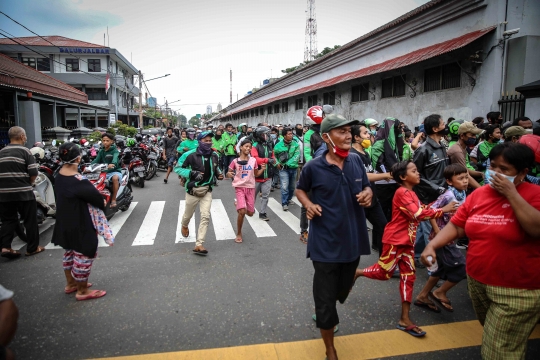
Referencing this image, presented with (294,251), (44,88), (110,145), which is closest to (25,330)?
(294,251)

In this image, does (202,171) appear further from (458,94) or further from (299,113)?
(299,113)

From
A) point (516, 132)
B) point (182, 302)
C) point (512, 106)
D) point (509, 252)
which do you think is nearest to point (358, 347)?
point (509, 252)

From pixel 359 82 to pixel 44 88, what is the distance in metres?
16.2

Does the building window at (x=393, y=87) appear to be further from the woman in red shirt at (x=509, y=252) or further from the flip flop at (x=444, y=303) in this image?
the woman in red shirt at (x=509, y=252)

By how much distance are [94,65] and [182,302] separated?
44557 mm

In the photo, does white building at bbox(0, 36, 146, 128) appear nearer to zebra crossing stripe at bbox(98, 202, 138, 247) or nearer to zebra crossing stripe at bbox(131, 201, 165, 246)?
zebra crossing stripe at bbox(131, 201, 165, 246)

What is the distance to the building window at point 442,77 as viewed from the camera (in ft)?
37.0

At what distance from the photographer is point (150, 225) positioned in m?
7.25

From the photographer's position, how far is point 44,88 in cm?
1919

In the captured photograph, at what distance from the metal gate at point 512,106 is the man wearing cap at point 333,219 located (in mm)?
8432

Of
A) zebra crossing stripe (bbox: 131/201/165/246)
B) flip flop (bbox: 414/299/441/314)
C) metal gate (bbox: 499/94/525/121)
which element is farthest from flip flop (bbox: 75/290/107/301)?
metal gate (bbox: 499/94/525/121)

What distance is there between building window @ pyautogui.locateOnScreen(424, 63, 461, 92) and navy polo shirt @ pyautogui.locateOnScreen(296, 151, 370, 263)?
10.2 m

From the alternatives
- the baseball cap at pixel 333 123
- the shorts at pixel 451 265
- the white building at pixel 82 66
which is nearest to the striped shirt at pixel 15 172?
the baseball cap at pixel 333 123

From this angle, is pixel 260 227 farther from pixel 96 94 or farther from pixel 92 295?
pixel 96 94
